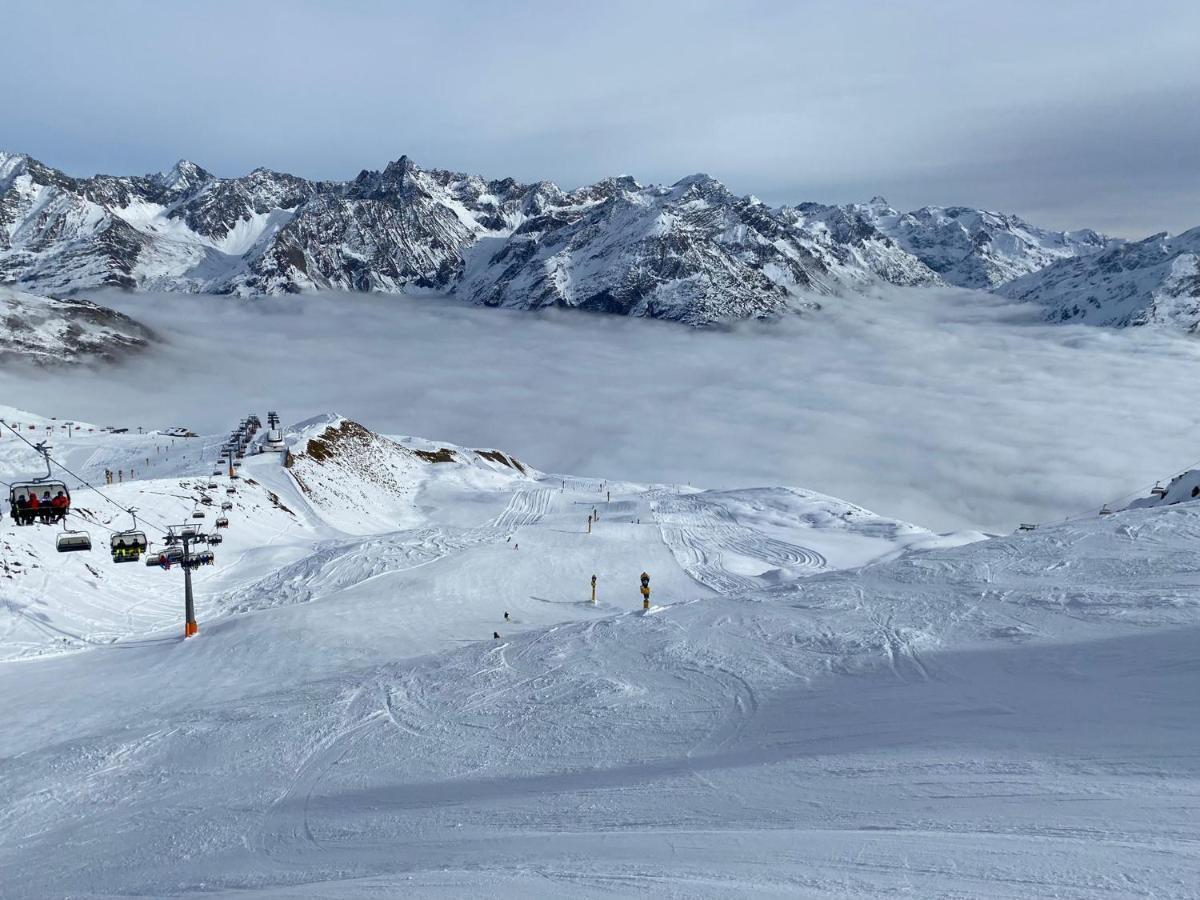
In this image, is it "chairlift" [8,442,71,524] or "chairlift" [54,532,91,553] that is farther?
"chairlift" [54,532,91,553]

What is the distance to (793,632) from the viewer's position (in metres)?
17.5

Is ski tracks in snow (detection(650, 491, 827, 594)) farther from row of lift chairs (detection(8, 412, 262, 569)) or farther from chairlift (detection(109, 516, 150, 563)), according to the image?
chairlift (detection(109, 516, 150, 563))

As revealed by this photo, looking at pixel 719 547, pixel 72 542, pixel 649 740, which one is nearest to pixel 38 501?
pixel 72 542

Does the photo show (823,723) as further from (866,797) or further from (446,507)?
(446,507)

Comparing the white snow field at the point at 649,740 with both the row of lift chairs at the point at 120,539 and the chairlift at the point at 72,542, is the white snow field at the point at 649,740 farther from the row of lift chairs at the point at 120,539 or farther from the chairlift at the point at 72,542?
the chairlift at the point at 72,542

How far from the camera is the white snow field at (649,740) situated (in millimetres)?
8273

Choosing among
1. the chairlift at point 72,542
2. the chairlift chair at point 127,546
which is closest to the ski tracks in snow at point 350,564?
the chairlift chair at point 127,546

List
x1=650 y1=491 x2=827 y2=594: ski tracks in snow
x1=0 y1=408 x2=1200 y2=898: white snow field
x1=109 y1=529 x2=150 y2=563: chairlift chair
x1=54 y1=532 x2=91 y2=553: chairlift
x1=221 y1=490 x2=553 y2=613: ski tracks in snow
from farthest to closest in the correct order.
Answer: x1=650 y1=491 x2=827 y2=594: ski tracks in snow
x1=221 y1=490 x2=553 y2=613: ski tracks in snow
x1=54 y1=532 x2=91 y2=553: chairlift
x1=109 y1=529 x2=150 y2=563: chairlift chair
x1=0 y1=408 x2=1200 y2=898: white snow field

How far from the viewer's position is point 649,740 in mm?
12805

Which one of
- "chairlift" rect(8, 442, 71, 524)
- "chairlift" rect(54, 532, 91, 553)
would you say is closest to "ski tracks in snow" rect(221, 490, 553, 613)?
"chairlift" rect(54, 532, 91, 553)

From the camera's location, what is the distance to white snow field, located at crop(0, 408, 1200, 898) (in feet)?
27.1

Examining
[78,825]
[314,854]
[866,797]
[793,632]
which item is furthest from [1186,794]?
[78,825]

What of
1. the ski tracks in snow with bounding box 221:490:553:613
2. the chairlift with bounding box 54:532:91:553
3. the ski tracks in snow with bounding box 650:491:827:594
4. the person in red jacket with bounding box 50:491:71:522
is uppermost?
the person in red jacket with bounding box 50:491:71:522

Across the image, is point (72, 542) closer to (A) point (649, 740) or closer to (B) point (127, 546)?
(B) point (127, 546)
